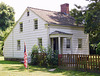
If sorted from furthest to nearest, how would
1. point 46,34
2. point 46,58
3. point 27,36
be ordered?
1. point 27,36
2. point 46,34
3. point 46,58

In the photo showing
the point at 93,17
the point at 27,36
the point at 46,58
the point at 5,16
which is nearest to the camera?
the point at 46,58

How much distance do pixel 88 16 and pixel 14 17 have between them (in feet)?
152

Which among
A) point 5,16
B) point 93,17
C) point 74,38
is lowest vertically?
point 74,38

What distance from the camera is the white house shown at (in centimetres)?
2089

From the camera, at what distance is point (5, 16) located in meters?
56.0

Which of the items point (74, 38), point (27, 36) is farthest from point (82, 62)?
point (27, 36)

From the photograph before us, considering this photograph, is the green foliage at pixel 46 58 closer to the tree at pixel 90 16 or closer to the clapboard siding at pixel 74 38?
the clapboard siding at pixel 74 38

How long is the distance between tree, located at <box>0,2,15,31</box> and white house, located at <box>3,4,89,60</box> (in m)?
28.2

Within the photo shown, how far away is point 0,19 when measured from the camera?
5462 cm

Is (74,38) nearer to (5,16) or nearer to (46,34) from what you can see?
(46,34)

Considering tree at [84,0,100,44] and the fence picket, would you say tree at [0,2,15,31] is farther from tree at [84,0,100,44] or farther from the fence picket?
the fence picket

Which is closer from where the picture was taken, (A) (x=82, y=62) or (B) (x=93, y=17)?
(A) (x=82, y=62)

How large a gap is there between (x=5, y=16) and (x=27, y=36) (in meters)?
34.2

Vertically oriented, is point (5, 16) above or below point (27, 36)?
above
